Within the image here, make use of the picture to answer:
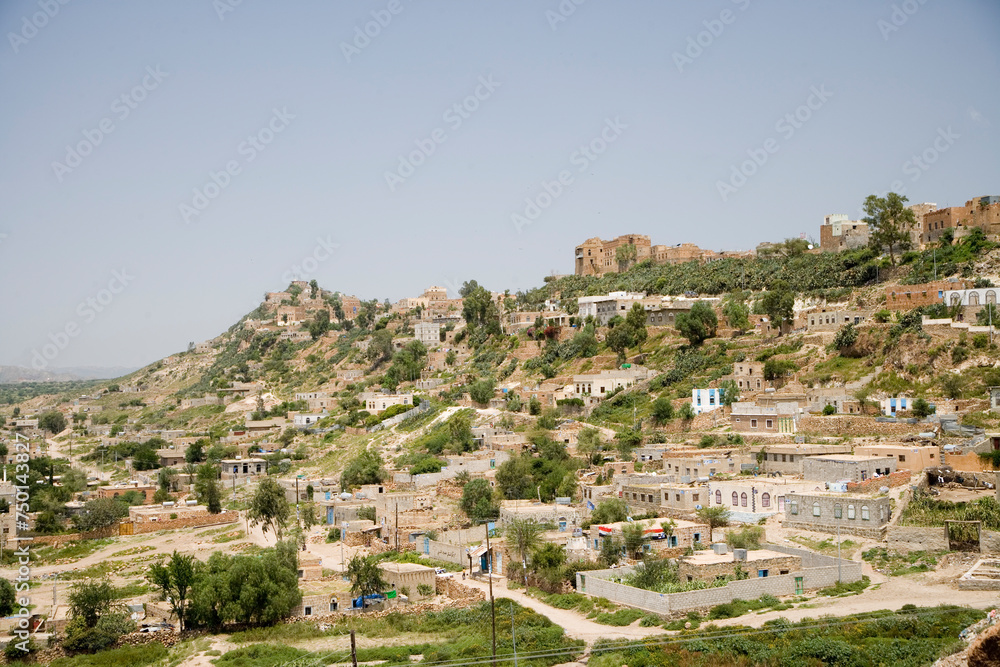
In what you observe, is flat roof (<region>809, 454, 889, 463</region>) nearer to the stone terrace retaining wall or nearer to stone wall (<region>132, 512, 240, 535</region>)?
the stone terrace retaining wall

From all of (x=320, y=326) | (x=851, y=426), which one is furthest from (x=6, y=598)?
(x=320, y=326)

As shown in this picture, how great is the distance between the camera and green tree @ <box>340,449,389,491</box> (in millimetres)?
35250

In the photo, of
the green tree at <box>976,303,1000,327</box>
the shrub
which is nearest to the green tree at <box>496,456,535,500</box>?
the shrub

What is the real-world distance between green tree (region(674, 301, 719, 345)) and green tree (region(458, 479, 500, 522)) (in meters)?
14.8

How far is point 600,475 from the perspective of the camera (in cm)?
3012

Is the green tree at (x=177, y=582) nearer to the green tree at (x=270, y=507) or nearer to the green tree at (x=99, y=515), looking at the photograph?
the green tree at (x=270, y=507)

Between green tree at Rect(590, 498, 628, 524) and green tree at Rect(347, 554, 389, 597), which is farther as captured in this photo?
green tree at Rect(590, 498, 628, 524)

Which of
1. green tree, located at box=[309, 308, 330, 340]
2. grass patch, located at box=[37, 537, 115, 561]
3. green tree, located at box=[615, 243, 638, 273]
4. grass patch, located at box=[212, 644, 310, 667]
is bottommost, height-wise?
grass patch, located at box=[212, 644, 310, 667]

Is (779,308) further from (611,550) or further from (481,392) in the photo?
(611,550)

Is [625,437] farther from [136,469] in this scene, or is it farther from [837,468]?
[136,469]

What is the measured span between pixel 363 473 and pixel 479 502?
24.2 feet

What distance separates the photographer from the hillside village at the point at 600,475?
2036 cm

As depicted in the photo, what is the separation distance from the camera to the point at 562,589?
21469 millimetres

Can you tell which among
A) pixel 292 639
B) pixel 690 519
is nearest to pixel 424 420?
pixel 690 519
